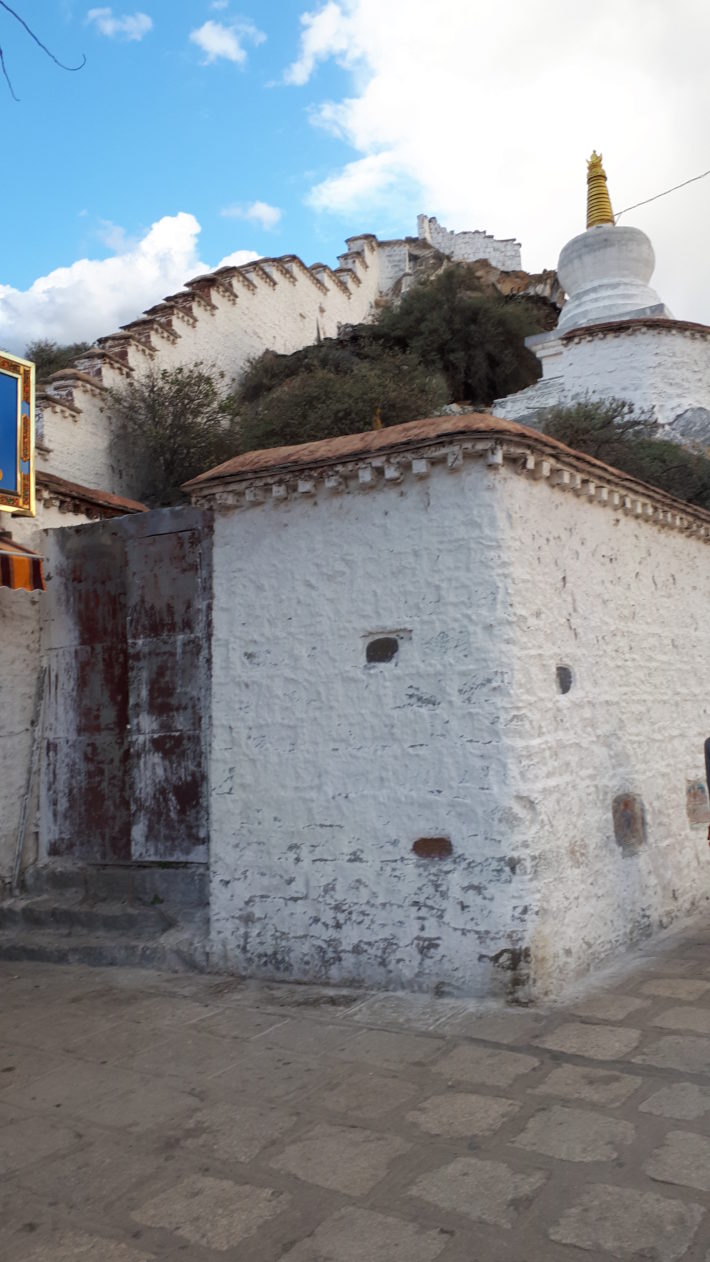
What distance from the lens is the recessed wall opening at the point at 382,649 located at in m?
6.55

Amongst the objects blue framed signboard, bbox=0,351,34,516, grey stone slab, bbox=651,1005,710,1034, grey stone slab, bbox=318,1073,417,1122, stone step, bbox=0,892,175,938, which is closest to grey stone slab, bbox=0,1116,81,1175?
grey stone slab, bbox=318,1073,417,1122

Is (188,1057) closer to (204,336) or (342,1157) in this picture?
(342,1157)

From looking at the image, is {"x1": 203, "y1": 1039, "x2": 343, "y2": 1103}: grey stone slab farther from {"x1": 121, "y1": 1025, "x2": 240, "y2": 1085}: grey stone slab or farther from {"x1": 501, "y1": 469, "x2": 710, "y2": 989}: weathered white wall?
{"x1": 501, "y1": 469, "x2": 710, "y2": 989}: weathered white wall

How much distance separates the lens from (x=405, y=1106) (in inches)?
179

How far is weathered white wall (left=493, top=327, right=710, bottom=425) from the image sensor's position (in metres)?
21.1

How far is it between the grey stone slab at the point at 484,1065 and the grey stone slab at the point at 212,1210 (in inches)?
54.4

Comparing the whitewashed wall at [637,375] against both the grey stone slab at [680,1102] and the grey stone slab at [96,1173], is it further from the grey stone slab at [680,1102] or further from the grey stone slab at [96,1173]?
the grey stone slab at [96,1173]

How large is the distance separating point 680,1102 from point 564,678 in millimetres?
3008

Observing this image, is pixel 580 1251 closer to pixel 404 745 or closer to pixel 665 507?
pixel 404 745

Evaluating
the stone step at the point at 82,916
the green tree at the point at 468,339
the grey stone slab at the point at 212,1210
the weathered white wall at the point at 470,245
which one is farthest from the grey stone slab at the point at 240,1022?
the weathered white wall at the point at 470,245

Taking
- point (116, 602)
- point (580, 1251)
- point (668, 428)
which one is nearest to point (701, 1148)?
point (580, 1251)

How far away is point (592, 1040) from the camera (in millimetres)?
5270

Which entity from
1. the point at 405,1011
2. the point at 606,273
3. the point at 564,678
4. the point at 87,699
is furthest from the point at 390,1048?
the point at 606,273

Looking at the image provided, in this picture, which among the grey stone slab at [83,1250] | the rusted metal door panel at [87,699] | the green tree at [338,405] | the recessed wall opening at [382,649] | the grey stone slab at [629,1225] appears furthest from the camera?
the green tree at [338,405]
